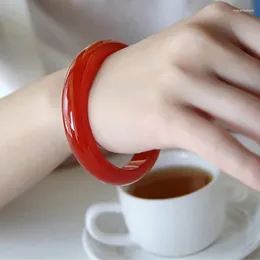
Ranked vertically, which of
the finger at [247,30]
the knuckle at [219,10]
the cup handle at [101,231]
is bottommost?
the cup handle at [101,231]

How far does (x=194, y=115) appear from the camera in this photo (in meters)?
0.31

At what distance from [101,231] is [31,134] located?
0.09 meters

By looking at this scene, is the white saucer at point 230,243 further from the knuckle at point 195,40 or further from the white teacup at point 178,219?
the knuckle at point 195,40

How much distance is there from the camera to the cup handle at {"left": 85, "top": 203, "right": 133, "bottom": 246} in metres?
0.43

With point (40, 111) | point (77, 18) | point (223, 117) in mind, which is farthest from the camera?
point (77, 18)

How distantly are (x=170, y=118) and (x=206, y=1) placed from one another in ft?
1.27

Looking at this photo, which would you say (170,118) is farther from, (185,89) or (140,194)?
(140,194)

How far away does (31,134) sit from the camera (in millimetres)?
419

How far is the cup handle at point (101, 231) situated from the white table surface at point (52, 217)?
21mm

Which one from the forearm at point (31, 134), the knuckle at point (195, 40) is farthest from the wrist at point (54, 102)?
the knuckle at point (195, 40)

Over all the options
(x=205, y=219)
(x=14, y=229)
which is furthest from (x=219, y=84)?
(x=14, y=229)

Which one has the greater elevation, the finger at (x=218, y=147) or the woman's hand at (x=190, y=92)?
the woman's hand at (x=190, y=92)

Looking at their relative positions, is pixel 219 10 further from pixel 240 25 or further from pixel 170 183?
pixel 170 183

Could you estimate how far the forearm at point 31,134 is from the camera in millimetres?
408
